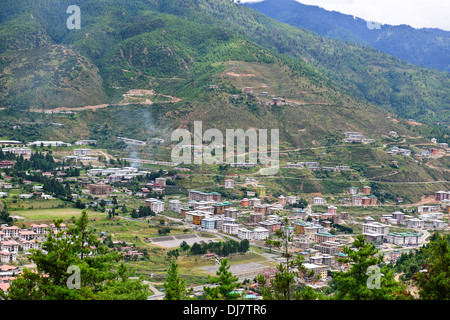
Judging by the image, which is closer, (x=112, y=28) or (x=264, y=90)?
(x=264, y=90)

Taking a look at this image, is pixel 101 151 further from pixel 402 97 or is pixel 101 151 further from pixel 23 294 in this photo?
pixel 402 97

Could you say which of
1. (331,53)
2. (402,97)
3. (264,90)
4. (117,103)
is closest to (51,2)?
(117,103)

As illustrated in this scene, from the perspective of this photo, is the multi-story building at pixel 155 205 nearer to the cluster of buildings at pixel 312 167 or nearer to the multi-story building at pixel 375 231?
the multi-story building at pixel 375 231

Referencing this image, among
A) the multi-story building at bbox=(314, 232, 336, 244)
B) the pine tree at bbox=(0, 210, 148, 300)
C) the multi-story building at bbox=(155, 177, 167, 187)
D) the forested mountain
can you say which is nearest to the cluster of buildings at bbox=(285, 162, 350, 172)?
the forested mountain

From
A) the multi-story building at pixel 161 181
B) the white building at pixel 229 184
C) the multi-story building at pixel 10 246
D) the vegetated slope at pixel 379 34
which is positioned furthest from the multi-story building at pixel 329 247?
the vegetated slope at pixel 379 34

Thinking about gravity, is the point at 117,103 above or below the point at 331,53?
below

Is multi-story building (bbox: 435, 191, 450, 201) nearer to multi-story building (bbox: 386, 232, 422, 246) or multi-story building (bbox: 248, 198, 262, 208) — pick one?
multi-story building (bbox: 386, 232, 422, 246)

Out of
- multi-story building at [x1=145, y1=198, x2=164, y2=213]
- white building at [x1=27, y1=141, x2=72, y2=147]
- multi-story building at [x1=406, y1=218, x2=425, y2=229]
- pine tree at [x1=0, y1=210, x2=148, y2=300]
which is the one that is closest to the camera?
pine tree at [x1=0, y1=210, x2=148, y2=300]
